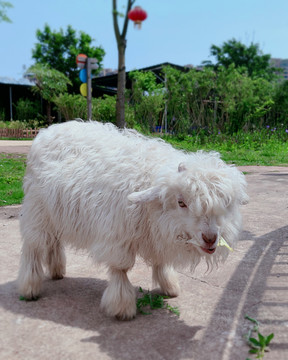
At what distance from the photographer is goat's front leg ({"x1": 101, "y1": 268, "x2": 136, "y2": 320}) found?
8.85ft

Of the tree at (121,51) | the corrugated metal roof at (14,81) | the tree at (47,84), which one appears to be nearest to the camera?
the tree at (121,51)

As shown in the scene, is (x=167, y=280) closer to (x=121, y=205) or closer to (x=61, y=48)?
(x=121, y=205)

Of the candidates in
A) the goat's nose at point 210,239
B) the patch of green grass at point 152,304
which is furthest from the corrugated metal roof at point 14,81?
the goat's nose at point 210,239

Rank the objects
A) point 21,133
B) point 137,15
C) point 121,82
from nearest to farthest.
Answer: point 137,15, point 121,82, point 21,133

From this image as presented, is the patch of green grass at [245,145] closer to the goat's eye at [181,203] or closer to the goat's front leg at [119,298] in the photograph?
the goat's front leg at [119,298]

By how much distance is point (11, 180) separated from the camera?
306 inches

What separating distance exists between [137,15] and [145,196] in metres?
7.35

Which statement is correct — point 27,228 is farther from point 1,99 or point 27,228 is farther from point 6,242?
point 1,99

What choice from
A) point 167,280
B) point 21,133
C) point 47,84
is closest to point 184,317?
point 167,280

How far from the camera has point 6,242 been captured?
14.5 feet

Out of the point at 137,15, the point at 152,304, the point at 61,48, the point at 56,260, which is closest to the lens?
the point at 152,304

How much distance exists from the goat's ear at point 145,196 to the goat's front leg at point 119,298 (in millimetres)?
615

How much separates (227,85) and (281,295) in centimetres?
1513

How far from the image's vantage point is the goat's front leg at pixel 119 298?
2.70m
